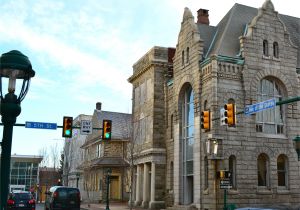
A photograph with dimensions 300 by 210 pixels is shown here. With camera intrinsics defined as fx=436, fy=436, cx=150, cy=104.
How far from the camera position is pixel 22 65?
6.84m

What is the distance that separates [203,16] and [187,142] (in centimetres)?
1252

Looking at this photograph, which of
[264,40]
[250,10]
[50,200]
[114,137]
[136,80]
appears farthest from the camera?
[114,137]

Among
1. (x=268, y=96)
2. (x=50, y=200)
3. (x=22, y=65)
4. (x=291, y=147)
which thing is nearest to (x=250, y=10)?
(x=268, y=96)

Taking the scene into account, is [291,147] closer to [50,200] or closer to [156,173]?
[156,173]

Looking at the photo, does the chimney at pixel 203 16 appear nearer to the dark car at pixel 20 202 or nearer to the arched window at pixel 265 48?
the arched window at pixel 265 48

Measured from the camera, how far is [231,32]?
33562 mm

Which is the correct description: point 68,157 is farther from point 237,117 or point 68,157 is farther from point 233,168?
point 237,117

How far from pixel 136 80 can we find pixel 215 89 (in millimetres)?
16173

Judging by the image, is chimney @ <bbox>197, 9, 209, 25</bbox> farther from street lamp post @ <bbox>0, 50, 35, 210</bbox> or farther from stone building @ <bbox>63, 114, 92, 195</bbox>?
street lamp post @ <bbox>0, 50, 35, 210</bbox>

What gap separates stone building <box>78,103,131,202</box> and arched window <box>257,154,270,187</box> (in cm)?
2036

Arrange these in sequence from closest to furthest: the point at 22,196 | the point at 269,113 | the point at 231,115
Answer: the point at 231,115
the point at 22,196
the point at 269,113

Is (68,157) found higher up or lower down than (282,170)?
higher up

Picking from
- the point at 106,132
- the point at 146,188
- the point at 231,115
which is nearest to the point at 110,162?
the point at 146,188

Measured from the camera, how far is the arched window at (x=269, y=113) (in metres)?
31.3
